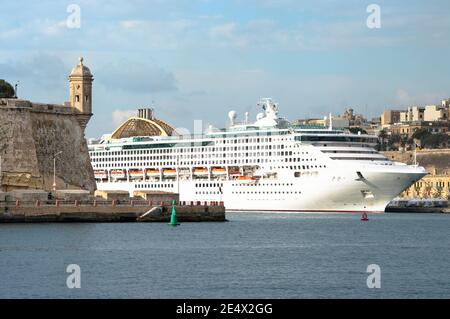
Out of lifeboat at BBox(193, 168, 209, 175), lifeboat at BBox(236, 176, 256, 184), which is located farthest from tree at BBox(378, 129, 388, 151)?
lifeboat at BBox(236, 176, 256, 184)

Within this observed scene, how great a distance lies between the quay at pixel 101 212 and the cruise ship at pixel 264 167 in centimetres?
1882

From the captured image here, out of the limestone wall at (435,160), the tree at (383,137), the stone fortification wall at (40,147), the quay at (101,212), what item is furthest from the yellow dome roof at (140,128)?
the tree at (383,137)

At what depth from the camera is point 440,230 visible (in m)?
63.2

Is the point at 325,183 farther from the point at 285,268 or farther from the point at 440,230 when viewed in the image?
the point at 285,268

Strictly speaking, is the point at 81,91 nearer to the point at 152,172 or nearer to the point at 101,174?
the point at 152,172

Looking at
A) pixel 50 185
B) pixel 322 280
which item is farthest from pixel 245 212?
pixel 322 280

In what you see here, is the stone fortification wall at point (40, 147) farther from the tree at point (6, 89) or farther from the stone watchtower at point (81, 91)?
the tree at point (6, 89)

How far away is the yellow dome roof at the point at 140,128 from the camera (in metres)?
106

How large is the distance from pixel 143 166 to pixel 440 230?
40653mm

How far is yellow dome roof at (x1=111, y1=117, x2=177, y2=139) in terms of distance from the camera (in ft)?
347

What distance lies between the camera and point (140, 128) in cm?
10731

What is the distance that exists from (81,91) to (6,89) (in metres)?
14.1

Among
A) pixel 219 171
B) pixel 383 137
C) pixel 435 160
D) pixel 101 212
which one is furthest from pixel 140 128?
pixel 383 137

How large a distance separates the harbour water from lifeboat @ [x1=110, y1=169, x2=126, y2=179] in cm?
4186
